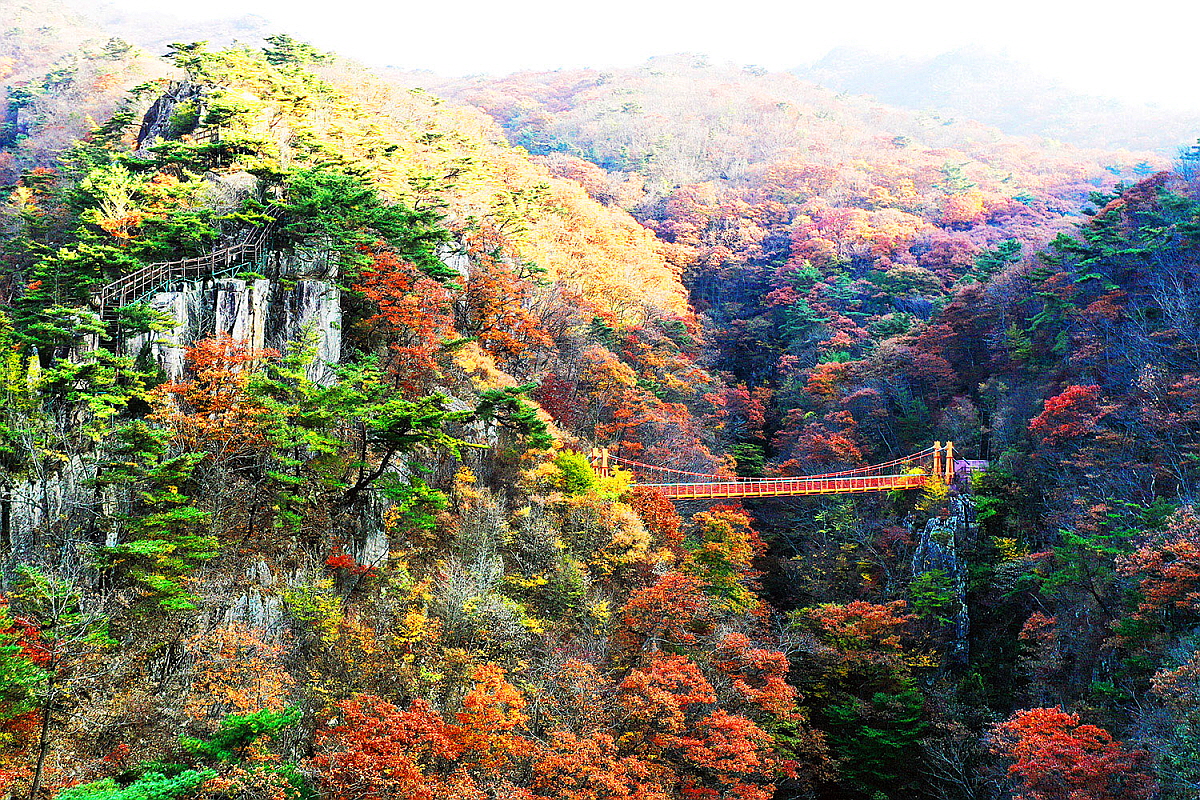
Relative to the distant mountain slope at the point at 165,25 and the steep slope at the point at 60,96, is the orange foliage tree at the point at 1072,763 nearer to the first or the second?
the steep slope at the point at 60,96

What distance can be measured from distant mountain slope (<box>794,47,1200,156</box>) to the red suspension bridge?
169 feet

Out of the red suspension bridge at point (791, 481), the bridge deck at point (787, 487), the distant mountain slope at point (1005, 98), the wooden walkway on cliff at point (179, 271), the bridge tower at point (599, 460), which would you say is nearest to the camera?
the wooden walkway on cliff at point (179, 271)

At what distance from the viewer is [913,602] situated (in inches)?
789

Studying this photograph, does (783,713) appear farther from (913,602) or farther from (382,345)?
(382,345)

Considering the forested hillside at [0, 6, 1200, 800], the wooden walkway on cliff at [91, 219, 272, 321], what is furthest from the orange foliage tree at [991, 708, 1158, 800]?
the wooden walkway on cliff at [91, 219, 272, 321]

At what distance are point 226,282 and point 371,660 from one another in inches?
297

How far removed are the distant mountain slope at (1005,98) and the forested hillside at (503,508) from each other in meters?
50.5

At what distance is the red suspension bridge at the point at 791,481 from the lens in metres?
20.5

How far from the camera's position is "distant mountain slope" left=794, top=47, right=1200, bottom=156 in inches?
2660

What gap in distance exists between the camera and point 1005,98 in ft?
275

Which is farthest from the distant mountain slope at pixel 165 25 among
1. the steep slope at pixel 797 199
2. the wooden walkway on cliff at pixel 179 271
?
the wooden walkway on cliff at pixel 179 271

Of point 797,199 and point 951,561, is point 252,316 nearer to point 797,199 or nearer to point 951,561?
point 951,561

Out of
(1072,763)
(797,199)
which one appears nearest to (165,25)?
(797,199)

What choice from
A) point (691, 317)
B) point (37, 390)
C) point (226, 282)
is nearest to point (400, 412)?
point (226, 282)
